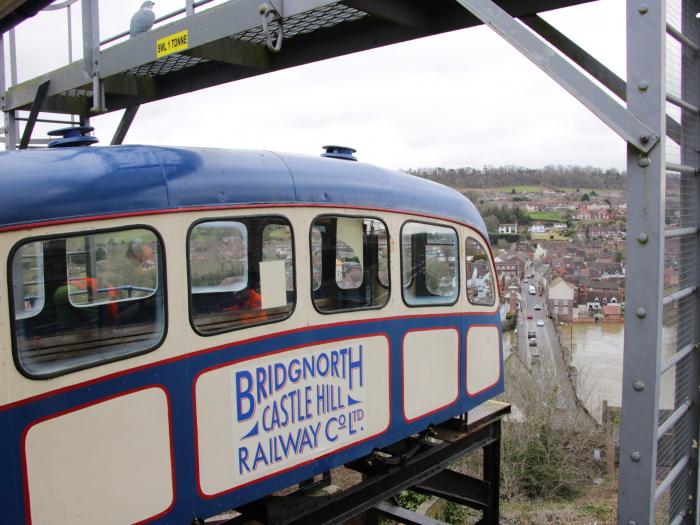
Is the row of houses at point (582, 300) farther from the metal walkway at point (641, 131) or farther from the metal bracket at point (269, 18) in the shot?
the metal bracket at point (269, 18)

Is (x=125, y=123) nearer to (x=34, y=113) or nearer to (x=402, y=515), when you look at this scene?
(x=34, y=113)

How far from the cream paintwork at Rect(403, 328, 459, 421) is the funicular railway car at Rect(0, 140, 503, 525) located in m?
0.02

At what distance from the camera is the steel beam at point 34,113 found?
562 centimetres

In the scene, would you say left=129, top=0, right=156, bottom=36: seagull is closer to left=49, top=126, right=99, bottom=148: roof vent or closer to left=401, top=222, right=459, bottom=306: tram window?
left=49, top=126, right=99, bottom=148: roof vent

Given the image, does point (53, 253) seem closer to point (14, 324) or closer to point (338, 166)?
point (14, 324)

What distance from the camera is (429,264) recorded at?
4984 mm

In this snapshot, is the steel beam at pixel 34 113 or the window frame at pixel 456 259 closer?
the window frame at pixel 456 259

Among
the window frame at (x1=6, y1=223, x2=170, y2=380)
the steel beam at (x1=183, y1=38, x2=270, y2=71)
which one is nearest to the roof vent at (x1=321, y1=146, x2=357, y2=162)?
the steel beam at (x1=183, y1=38, x2=270, y2=71)

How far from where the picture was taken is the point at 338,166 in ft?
14.6

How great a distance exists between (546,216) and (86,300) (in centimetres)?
4076

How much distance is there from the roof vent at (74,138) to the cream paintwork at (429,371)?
102 inches

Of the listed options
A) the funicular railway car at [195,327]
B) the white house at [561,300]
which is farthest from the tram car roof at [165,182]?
the white house at [561,300]

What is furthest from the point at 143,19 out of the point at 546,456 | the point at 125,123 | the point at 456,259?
the point at 546,456

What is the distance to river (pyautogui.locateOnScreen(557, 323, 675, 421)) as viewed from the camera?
94.7 ft
